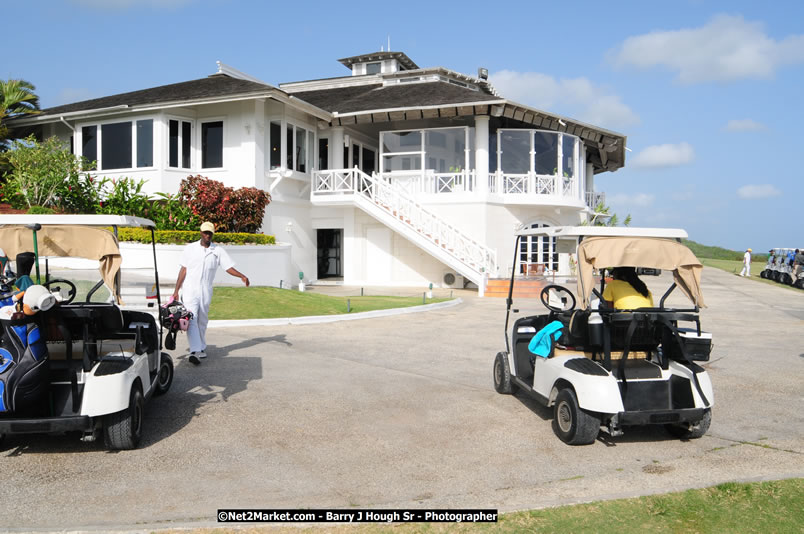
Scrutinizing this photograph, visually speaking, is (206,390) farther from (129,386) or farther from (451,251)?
(451,251)

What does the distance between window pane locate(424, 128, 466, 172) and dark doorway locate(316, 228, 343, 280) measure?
5.26m

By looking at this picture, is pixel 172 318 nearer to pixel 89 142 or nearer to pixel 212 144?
pixel 212 144

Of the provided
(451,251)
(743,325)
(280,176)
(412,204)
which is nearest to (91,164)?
(280,176)

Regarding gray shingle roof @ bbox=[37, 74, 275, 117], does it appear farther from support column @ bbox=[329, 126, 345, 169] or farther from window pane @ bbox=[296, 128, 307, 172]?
support column @ bbox=[329, 126, 345, 169]

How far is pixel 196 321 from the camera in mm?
8391

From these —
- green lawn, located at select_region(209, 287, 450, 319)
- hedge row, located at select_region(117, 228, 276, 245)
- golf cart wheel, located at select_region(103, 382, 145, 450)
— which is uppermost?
hedge row, located at select_region(117, 228, 276, 245)

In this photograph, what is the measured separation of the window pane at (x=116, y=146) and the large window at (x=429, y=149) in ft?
30.7

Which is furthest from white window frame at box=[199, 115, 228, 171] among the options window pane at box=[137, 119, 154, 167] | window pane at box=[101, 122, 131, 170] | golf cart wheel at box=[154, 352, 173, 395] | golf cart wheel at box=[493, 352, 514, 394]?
golf cart wheel at box=[493, 352, 514, 394]

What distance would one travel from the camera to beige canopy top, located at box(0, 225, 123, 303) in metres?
5.81

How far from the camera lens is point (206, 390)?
7.28 meters

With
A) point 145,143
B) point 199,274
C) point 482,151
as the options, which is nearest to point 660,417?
point 199,274

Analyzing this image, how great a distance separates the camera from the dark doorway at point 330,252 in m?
26.4

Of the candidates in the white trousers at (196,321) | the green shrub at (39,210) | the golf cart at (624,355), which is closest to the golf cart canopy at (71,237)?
the white trousers at (196,321)

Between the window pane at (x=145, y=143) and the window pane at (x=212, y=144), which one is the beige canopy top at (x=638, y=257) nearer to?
the window pane at (x=212, y=144)
